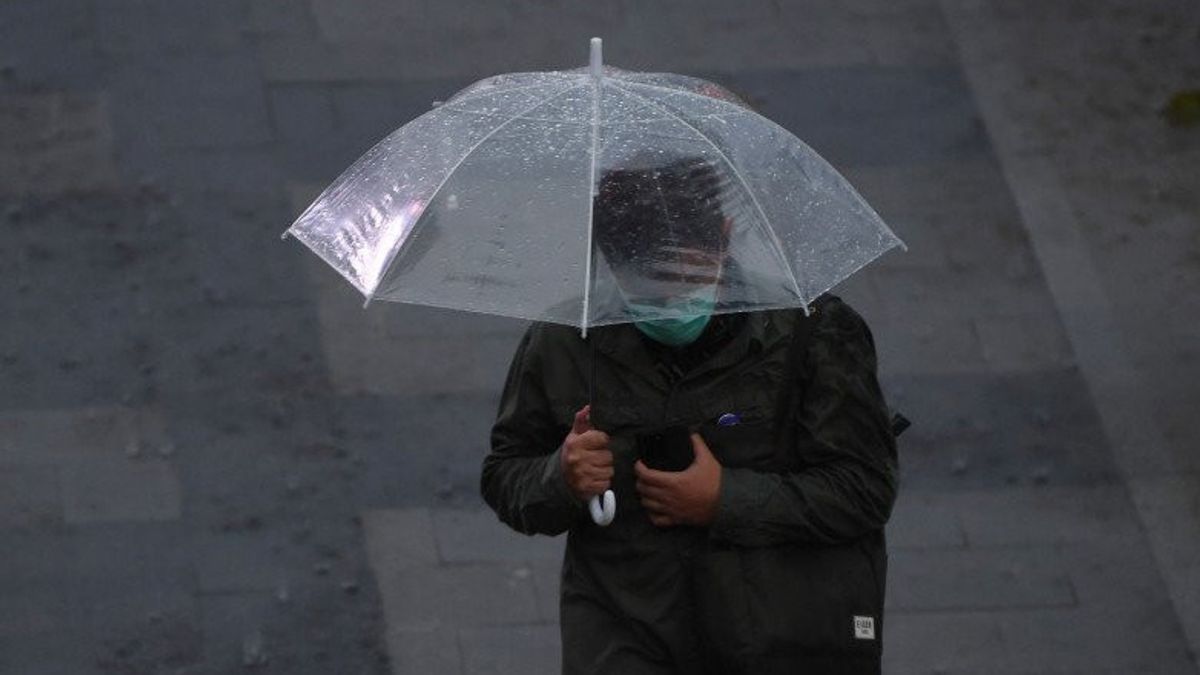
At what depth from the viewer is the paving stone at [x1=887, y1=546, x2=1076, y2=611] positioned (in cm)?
650

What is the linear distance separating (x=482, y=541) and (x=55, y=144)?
2.78 metres

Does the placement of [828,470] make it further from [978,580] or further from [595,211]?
[978,580]

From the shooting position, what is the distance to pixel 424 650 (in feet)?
20.2

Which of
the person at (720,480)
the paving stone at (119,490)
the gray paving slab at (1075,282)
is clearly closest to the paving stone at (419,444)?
the paving stone at (119,490)

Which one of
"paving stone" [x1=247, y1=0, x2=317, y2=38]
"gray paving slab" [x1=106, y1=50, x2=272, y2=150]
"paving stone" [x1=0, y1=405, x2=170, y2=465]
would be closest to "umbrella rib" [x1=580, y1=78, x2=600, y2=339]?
"paving stone" [x1=0, y1=405, x2=170, y2=465]

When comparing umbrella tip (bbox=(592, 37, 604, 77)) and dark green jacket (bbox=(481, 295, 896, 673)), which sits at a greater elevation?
umbrella tip (bbox=(592, 37, 604, 77))

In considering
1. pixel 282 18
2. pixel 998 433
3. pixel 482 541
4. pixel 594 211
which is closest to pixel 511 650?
pixel 482 541

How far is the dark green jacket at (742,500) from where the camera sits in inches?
161

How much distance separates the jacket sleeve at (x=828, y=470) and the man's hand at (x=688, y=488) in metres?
0.02

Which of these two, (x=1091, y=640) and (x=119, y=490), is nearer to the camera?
(x=1091, y=640)

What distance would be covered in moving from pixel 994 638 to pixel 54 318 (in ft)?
11.0

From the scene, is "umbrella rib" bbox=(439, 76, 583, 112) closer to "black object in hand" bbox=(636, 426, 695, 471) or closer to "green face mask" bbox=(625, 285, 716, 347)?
"green face mask" bbox=(625, 285, 716, 347)

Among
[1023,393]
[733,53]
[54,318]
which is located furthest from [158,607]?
[733,53]

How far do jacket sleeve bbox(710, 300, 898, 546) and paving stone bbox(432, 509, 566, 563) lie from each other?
2535mm
